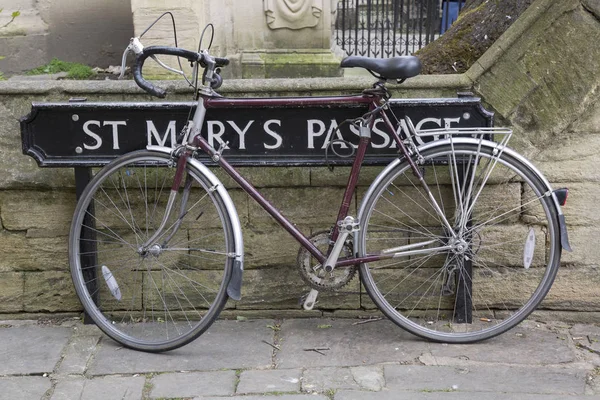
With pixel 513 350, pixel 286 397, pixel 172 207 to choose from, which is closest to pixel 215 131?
pixel 172 207

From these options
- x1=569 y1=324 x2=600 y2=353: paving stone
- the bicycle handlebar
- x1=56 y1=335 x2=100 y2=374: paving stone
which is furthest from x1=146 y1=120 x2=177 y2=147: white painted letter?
x1=569 y1=324 x2=600 y2=353: paving stone

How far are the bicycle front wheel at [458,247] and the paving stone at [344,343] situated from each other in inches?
4.1

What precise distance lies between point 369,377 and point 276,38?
6134 millimetres

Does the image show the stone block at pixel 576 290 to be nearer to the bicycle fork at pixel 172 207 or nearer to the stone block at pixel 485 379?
the stone block at pixel 485 379

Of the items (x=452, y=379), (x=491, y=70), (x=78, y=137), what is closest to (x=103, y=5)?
(x=78, y=137)

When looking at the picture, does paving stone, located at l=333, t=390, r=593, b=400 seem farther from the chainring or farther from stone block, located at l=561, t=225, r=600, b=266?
stone block, located at l=561, t=225, r=600, b=266

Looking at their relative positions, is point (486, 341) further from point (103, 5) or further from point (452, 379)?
point (103, 5)

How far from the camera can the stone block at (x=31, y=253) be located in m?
4.44

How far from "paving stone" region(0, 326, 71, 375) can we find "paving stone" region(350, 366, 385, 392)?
4.55 ft

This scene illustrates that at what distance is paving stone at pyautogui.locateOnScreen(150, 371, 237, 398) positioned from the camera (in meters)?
3.71

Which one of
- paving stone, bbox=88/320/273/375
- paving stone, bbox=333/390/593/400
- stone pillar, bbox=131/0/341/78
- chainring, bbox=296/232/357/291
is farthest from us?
stone pillar, bbox=131/0/341/78

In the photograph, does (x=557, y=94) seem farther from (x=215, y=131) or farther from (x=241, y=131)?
(x=215, y=131)

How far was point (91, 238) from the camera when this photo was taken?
4.32 metres

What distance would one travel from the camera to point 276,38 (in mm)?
9391
